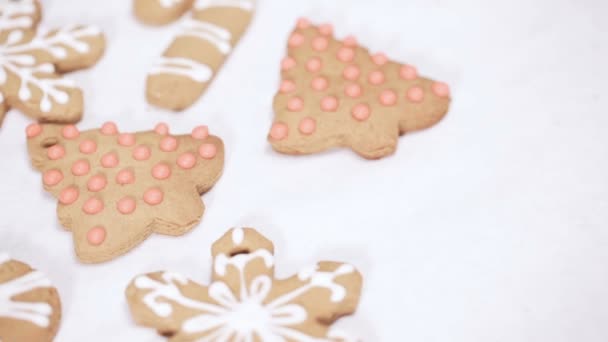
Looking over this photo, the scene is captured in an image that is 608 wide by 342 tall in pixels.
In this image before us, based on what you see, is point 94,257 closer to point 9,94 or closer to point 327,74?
point 9,94

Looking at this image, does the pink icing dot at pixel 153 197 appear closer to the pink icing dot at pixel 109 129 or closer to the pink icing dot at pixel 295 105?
the pink icing dot at pixel 109 129

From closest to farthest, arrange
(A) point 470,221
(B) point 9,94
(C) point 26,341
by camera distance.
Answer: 1. (C) point 26,341
2. (A) point 470,221
3. (B) point 9,94

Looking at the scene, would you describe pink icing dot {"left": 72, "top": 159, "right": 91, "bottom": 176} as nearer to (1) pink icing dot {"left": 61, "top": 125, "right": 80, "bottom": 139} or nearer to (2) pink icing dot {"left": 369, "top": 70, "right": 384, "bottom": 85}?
(1) pink icing dot {"left": 61, "top": 125, "right": 80, "bottom": 139}

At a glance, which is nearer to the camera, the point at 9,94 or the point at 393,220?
the point at 393,220

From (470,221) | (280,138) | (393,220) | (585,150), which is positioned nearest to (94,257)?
(280,138)

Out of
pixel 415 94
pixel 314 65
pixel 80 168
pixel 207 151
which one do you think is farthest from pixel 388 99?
pixel 80 168

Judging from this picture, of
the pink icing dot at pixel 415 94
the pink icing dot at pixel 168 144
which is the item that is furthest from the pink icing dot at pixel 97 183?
the pink icing dot at pixel 415 94

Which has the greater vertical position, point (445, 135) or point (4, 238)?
point (445, 135)
